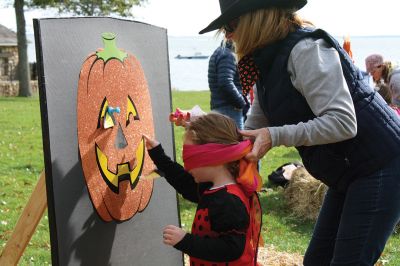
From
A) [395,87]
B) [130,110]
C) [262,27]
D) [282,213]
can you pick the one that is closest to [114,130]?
[130,110]

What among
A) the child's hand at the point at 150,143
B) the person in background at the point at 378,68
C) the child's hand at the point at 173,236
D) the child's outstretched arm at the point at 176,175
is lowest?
the child's hand at the point at 173,236

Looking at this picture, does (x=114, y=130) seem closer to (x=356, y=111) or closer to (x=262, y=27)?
(x=262, y=27)

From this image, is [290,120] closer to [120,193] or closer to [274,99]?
[274,99]

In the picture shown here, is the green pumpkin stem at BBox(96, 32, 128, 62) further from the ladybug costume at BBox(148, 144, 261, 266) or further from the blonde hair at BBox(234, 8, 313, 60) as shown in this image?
the ladybug costume at BBox(148, 144, 261, 266)

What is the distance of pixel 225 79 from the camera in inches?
232

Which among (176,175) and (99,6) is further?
(99,6)

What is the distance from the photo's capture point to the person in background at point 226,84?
5.89 meters

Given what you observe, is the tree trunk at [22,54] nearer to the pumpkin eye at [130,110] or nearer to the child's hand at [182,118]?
the pumpkin eye at [130,110]

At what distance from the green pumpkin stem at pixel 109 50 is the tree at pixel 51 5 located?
71.6ft

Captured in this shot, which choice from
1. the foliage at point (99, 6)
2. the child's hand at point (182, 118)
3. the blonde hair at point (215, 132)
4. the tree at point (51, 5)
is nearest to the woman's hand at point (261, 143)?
the blonde hair at point (215, 132)

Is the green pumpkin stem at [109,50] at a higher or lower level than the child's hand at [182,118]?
higher

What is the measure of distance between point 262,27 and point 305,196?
4.09m

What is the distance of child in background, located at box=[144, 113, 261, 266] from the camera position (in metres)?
2.37

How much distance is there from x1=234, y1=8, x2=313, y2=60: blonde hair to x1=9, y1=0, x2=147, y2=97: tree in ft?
73.4
